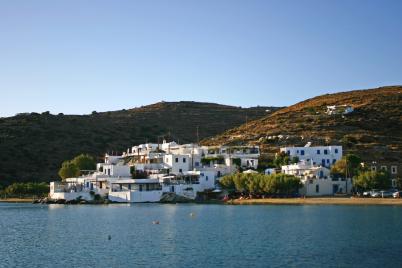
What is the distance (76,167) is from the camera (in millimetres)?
124000

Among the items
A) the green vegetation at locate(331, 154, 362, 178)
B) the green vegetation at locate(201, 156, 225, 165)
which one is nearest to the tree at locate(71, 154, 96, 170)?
the green vegetation at locate(201, 156, 225, 165)

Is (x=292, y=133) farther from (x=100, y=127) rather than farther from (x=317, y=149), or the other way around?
(x=100, y=127)

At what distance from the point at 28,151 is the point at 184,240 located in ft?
359

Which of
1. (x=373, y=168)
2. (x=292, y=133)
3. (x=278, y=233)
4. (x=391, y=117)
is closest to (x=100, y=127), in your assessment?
(x=292, y=133)

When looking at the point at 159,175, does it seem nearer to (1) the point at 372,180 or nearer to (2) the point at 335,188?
(2) the point at 335,188

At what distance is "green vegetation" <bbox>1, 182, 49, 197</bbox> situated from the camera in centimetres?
12344

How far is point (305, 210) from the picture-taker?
→ 76375 mm

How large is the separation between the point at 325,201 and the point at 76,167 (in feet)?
186

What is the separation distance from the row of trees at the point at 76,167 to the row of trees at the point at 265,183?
34921 mm

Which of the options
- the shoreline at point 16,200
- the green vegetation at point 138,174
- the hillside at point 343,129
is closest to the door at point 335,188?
the hillside at point 343,129

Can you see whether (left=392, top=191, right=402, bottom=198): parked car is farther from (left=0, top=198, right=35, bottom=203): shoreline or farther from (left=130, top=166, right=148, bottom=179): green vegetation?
(left=0, top=198, right=35, bottom=203): shoreline

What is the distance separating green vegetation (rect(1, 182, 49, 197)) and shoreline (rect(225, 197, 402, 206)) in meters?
45.3

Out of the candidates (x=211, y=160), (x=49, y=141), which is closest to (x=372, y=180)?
(x=211, y=160)

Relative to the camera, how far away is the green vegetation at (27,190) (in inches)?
4860
